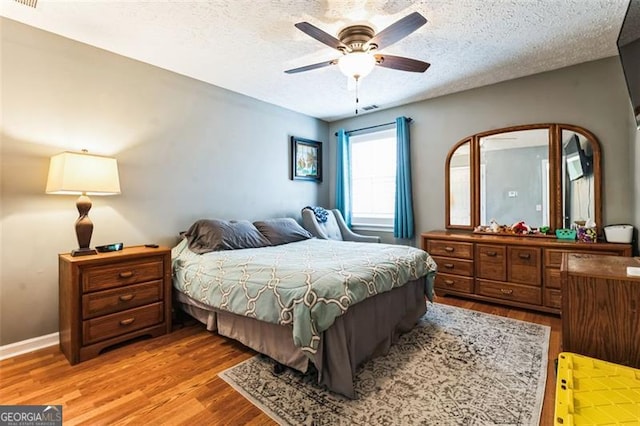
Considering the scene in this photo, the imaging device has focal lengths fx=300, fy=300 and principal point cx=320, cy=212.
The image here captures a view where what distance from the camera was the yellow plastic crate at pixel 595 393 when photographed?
1084 millimetres

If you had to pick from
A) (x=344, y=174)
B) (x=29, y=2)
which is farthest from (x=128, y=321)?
(x=344, y=174)

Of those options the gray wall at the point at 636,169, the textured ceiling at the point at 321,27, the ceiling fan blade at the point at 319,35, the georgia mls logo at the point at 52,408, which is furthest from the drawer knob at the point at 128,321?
the gray wall at the point at 636,169

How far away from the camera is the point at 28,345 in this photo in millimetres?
2342

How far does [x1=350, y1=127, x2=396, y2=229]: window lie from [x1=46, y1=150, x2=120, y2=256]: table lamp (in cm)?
345

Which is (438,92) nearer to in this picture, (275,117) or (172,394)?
(275,117)

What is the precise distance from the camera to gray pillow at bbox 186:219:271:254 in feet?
9.54

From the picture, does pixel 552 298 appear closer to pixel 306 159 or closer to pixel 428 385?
pixel 428 385

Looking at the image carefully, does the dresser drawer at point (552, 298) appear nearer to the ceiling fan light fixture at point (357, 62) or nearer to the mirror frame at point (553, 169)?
the mirror frame at point (553, 169)

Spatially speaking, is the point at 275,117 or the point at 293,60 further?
the point at 275,117

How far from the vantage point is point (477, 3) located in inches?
83.9

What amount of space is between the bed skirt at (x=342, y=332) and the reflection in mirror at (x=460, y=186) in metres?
1.53

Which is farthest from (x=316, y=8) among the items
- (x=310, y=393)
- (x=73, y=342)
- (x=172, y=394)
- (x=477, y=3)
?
(x=73, y=342)

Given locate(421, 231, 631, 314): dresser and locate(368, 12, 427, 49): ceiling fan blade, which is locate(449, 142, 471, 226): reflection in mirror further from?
locate(368, 12, 427, 49): ceiling fan blade

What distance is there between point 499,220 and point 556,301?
1.06 metres
